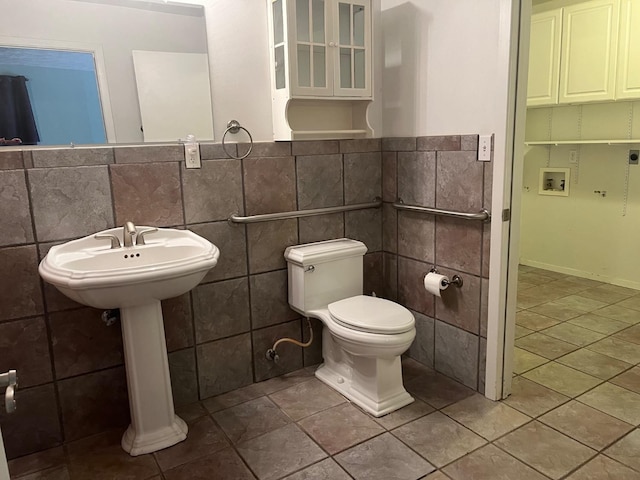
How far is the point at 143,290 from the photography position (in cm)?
169

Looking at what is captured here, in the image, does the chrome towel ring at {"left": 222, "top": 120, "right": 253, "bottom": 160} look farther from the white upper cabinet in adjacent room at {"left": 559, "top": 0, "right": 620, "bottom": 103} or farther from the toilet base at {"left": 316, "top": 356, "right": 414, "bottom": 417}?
the white upper cabinet in adjacent room at {"left": 559, "top": 0, "right": 620, "bottom": 103}

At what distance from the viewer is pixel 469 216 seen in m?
2.24

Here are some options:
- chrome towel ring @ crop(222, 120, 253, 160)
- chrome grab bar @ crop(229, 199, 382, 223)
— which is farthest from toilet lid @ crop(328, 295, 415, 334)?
chrome towel ring @ crop(222, 120, 253, 160)

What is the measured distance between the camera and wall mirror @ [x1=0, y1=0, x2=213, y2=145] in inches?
73.5

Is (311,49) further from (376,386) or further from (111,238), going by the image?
(376,386)

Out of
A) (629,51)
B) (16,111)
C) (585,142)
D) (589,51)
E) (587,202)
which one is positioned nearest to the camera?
(16,111)

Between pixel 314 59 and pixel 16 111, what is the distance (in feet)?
4.15

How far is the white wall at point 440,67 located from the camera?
2145 mm

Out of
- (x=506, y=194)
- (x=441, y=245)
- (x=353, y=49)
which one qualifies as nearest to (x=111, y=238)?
(x=353, y=49)

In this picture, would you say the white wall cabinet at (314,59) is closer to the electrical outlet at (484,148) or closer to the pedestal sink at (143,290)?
the electrical outlet at (484,148)

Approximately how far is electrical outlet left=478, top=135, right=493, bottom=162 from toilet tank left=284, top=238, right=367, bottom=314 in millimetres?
750

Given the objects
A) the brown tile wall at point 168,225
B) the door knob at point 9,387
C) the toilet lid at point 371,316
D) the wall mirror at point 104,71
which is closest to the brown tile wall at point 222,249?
the brown tile wall at point 168,225

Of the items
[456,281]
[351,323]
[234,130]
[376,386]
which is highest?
[234,130]

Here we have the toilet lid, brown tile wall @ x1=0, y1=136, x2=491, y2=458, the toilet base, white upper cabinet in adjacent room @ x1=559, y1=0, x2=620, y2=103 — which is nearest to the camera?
brown tile wall @ x1=0, y1=136, x2=491, y2=458
